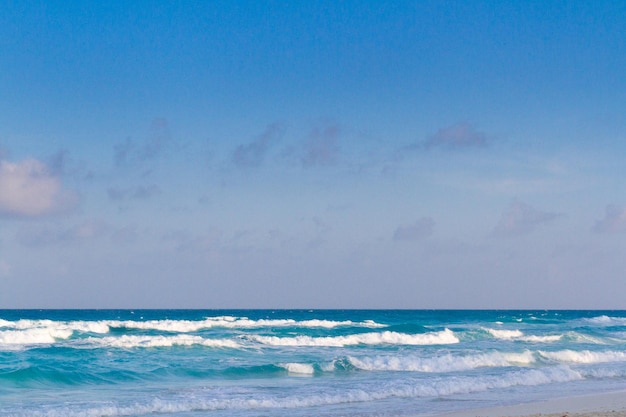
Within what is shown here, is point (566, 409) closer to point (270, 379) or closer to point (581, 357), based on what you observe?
point (270, 379)

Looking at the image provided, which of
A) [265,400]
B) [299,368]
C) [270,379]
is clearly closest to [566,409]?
[265,400]

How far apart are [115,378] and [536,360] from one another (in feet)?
48.8

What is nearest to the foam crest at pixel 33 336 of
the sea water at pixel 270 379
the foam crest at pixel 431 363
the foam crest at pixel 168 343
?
the foam crest at pixel 168 343

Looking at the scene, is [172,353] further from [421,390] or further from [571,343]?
[571,343]

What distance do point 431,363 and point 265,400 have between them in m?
8.80

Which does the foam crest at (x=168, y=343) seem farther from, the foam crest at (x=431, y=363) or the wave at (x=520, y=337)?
the wave at (x=520, y=337)

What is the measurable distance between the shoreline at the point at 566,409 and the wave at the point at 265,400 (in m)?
2.38

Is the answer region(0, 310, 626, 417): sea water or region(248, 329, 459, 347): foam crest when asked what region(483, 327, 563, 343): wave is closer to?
region(248, 329, 459, 347): foam crest

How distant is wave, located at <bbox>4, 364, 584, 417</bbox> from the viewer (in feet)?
47.0

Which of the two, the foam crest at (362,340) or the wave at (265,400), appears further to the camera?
the foam crest at (362,340)

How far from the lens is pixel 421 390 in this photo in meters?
17.0

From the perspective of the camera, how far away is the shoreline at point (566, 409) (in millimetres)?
13445

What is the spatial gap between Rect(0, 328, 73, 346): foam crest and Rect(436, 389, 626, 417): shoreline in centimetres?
2705

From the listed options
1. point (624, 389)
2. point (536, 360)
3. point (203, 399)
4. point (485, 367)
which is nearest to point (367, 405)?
point (203, 399)
